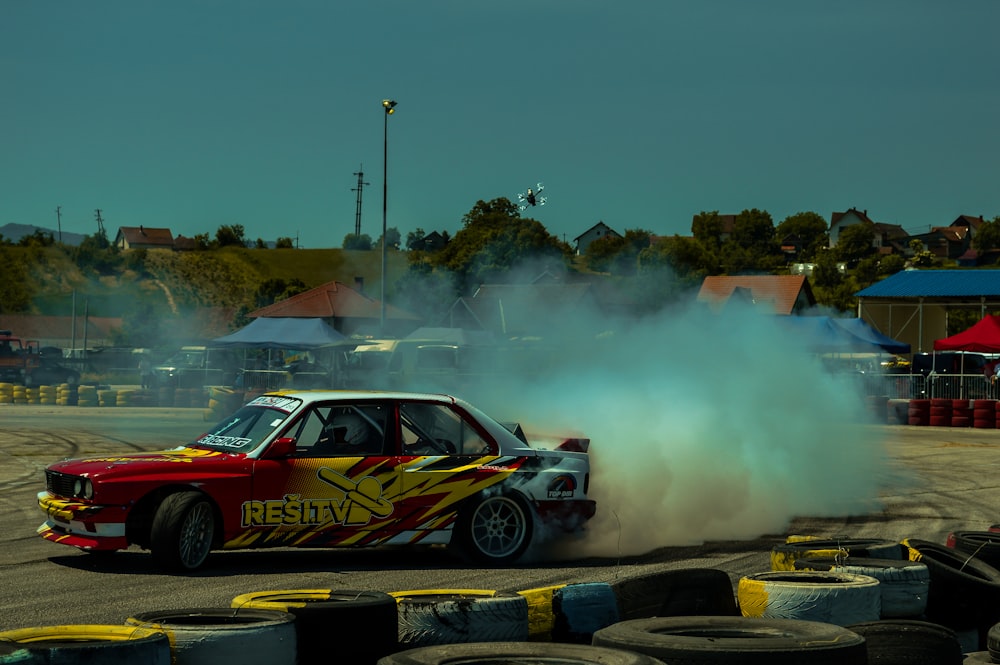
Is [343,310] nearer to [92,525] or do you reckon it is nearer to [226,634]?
[92,525]

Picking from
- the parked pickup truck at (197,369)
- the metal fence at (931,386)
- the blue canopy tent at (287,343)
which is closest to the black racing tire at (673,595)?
the blue canopy tent at (287,343)

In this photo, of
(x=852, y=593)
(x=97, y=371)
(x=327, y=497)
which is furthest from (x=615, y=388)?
(x=97, y=371)

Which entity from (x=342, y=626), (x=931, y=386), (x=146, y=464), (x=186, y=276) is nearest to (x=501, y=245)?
(x=931, y=386)

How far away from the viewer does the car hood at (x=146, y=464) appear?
944 centimetres

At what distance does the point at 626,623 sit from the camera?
18.8 feet

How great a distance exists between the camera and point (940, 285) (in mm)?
67375

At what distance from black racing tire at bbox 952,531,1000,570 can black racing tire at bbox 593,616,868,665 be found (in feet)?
12.3

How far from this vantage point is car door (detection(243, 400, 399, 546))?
9570 mm

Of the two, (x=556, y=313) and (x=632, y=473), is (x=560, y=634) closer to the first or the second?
(x=632, y=473)

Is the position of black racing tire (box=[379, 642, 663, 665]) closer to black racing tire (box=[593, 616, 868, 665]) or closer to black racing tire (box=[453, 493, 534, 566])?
black racing tire (box=[593, 616, 868, 665])

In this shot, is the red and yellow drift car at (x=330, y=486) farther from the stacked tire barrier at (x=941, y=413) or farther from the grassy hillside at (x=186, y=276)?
the grassy hillside at (x=186, y=276)

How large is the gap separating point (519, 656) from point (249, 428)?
5701mm

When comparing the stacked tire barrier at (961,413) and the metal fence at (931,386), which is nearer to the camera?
the stacked tire barrier at (961,413)

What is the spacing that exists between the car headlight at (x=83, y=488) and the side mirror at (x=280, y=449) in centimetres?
131
